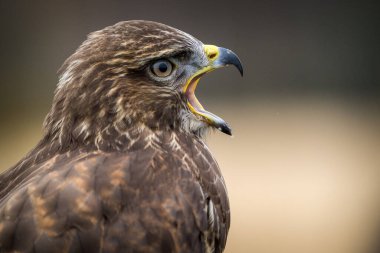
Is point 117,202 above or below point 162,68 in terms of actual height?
below

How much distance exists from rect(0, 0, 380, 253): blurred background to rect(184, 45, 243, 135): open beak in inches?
75.4

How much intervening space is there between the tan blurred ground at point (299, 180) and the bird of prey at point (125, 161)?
7.93 feet

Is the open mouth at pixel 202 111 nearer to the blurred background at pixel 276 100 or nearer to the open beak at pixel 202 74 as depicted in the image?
the open beak at pixel 202 74

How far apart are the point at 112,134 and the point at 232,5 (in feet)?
8.20

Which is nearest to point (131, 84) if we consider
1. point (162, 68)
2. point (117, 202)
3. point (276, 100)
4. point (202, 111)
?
point (162, 68)

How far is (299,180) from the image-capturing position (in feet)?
17.6

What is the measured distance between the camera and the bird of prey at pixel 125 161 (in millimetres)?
2387

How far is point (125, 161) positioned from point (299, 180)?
294 cm

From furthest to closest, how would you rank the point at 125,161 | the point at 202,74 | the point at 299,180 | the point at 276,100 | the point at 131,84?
the point at 299,180 < the point at 276,100 < the point at 202,74 < the point at 131,84 < the point at 125,161

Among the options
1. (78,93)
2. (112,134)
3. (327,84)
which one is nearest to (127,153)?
(112,134)

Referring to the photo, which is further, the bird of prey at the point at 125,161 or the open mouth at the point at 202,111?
the open mouth at the point at 202,111

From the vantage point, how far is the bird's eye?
2.77m

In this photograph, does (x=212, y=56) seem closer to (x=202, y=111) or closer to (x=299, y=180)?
(x=202, y=111)

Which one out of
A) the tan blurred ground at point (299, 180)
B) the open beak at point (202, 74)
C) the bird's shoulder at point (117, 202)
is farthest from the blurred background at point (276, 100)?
the bird's shoulder at point (117, 202)
